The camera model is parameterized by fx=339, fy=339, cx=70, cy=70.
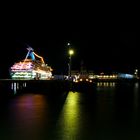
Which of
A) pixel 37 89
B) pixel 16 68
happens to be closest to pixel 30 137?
pixel 37 89

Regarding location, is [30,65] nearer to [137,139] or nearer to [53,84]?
[53,84]

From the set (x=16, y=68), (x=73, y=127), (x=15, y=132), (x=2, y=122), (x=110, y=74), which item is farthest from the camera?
(x=110, y=74)

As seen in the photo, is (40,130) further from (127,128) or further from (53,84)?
(53,84)

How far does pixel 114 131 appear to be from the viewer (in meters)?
12.8

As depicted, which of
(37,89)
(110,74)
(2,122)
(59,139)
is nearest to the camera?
(59,139)

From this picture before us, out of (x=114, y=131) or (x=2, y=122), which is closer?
(x=114, y=131)

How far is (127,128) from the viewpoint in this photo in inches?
532

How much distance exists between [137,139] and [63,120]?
496 centimetres

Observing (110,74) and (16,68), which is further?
(110,74)

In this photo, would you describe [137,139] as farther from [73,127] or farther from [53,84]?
[53,84]

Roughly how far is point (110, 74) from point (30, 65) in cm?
9610

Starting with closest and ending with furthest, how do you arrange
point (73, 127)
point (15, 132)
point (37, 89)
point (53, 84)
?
point (15, 132) → point (73, 127) → point (37, 89) → point (53, 84)

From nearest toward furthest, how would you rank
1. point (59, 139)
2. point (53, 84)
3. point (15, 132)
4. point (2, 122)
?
point (59, 139) → point (15, 132) → point (2, 122) → point (53, 84)

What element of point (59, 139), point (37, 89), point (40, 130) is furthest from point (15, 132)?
point (37, 89)
